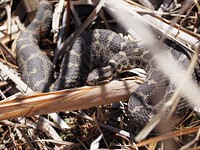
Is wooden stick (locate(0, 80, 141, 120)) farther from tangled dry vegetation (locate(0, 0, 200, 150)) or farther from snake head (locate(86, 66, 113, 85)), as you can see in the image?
snake head (locate(86, 66, 113, 85))

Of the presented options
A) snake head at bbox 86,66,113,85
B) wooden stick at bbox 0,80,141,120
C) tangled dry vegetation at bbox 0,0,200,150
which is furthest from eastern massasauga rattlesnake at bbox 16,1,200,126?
wooden stick at bbox 0,80,141,120

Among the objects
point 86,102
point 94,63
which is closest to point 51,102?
point 86,102

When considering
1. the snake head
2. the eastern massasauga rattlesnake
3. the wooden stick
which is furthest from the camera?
the snake head

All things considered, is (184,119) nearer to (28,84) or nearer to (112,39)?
(112,39)

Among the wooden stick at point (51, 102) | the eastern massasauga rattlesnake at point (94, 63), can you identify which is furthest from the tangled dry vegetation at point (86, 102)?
the eastern massasauga rattlesnake at point (94, 63)

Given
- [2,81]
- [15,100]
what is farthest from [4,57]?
[15,100]

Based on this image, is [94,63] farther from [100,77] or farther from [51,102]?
[51,102]
